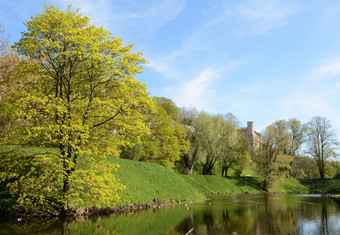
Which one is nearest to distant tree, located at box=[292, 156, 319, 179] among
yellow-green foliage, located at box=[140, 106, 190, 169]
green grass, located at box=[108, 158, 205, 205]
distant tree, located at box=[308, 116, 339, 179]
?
distant tree, located at box=[308, 116, 339, 179]

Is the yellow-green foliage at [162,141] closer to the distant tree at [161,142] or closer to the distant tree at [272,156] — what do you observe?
the distant tree at [161,142]

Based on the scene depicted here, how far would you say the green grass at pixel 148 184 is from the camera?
28047mm

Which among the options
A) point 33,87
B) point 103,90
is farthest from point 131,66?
point 33,87

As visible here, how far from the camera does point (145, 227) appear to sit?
1714 cm

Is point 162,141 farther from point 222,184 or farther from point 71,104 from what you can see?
point 71,104

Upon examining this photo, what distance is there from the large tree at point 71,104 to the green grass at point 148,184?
257 inches

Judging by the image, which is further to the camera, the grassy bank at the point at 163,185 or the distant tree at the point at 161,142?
the distant tree at the point at 161,142

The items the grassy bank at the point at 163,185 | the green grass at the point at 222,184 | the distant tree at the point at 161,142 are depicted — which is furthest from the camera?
the green grass at the point at 222,184

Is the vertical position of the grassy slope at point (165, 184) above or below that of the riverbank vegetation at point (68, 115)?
below

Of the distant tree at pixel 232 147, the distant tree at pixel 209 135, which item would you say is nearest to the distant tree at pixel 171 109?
the distant tree at pixel 209 135

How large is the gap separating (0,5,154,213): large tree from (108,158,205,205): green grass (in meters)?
6.54

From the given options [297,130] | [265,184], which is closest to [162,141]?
[265,184]

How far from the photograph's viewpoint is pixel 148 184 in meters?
31.8

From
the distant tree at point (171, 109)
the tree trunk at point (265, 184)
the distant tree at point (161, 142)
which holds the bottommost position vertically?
the tree trunk at point (265, 184)
